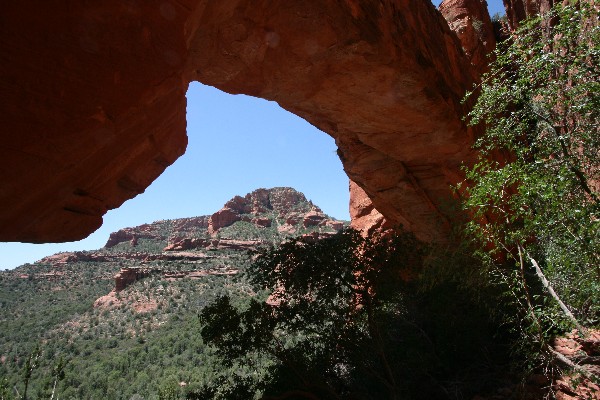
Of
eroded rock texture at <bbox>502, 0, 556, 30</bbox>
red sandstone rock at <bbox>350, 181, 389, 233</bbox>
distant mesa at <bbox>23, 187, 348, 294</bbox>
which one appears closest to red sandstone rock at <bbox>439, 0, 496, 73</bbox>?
eroded rock texture at <bbox>502, 0, 556, 30</bbox>

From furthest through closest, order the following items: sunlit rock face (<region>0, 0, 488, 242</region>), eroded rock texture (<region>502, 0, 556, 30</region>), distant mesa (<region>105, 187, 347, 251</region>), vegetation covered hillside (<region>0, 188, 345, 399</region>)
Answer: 1. distant mesa (<region>105, 187, 347, 251</region>)
2. vegetation covered hillside (<region>0, 188, 345, 399</region>)
3. eroded rock texture (<region>502, 0, 556, 30</region>)
4. sunlit rock face (<region>0, 0, 488, 242</region>)

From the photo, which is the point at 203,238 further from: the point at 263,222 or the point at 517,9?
the point at 517,9

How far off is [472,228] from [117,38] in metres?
5.62

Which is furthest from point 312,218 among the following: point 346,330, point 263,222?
point 346,330

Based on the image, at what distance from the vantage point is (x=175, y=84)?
167 inches

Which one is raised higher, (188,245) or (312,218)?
(312,218)

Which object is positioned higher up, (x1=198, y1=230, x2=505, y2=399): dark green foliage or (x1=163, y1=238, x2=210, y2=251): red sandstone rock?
(x1=163, y1=238, x2=210, y2=251): red sandstone rock

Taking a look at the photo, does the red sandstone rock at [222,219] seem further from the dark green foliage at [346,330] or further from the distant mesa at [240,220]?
the dark green foliage at [346,330]

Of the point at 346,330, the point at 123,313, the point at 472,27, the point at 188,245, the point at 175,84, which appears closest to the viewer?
the point at 175,84

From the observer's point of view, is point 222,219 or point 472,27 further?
point 222,219

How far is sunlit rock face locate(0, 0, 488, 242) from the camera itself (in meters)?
3.15

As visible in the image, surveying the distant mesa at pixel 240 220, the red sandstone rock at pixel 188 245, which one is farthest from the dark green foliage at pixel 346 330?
the red sandstone rock at pixel 188 245

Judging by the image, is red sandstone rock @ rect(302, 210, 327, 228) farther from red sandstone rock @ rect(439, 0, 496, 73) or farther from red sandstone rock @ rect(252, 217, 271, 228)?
red sandstone rock @ rect(439, 0, 496, 73)

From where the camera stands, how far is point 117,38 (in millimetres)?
3420
